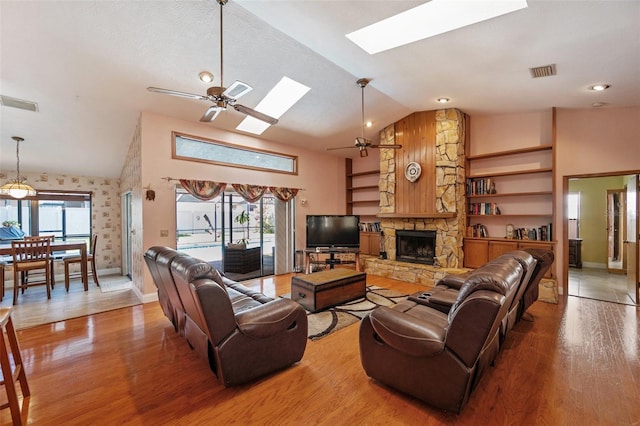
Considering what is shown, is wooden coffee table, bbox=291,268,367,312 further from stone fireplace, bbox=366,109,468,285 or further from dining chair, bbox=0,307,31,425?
dining chair, bbox=0,307,31,425

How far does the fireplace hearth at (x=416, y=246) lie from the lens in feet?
19.0

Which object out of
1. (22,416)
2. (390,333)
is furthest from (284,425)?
(22,416)

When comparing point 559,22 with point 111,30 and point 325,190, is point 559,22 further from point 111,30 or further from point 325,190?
point 325,190

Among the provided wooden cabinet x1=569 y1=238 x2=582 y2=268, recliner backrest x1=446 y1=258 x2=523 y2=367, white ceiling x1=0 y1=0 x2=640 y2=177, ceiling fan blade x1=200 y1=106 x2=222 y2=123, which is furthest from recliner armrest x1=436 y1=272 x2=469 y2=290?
wooden cabinet x1=569 y1=238 x2=582 y2=268

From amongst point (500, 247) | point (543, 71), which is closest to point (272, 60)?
point (543, 71)

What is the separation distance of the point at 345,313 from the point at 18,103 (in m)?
5.45

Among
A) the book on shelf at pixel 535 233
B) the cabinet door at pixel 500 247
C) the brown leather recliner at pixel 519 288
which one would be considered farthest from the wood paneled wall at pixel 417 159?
the brown leather recliner at pixel 519 288

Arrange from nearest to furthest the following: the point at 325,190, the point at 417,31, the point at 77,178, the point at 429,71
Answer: the point at 417,31
the point at 429,71
the point at 77,178
the point at 325,190

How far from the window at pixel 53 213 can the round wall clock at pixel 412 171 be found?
7.38m

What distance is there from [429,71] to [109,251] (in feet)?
25.8

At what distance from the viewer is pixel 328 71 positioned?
4211mm

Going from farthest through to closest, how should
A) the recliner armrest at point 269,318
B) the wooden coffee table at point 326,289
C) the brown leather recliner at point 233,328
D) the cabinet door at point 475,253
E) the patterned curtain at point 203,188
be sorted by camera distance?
the cabinet door at point 475,253 < the patterned curtain at point 203,188 < the wooden coffee table at point 326,289 < the recliner armrest at point 269,318 < the brown leather recliner at point 233,328

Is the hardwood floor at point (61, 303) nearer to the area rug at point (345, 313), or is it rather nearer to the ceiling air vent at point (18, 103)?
the area rug at point (345, 313)

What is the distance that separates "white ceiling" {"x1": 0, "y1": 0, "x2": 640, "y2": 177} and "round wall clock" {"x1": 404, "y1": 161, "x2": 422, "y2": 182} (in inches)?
48.7
